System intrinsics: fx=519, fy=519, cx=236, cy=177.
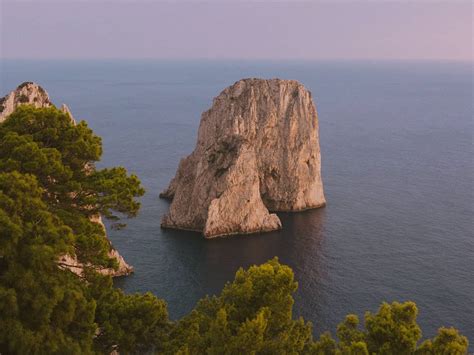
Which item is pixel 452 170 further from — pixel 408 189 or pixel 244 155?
pixel 244 155

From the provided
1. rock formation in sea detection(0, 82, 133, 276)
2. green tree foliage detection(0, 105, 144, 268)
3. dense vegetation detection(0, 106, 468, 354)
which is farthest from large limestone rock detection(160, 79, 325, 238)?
green tree foliage detection(0, 105, 144, 268)

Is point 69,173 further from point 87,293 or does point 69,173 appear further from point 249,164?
point 249,164

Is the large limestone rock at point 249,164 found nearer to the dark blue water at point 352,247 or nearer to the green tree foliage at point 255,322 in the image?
the dark blue water at point 352,247

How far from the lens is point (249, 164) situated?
90.4m

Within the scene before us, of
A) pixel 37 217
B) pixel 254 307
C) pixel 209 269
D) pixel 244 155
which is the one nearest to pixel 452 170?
pixel 244 155

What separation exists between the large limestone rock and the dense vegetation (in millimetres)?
57861

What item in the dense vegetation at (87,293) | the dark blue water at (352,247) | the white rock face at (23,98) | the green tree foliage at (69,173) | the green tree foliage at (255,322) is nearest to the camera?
the dense vegetation at (87,293)

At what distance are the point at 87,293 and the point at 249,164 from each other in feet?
213

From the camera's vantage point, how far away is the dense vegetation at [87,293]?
2106 cm

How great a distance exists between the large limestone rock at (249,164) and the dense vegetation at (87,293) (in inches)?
2278

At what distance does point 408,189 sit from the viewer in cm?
11550

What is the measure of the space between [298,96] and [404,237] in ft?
117

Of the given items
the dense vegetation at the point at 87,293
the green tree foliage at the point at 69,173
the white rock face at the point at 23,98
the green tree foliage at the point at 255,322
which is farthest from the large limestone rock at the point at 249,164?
the green tree foliage at the point at 255,322

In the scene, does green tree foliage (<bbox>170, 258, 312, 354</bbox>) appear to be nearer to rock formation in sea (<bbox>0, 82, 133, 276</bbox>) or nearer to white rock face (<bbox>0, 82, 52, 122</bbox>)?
rock formation in sea (<bbox>0, 82, 133, 276</bbox>)
